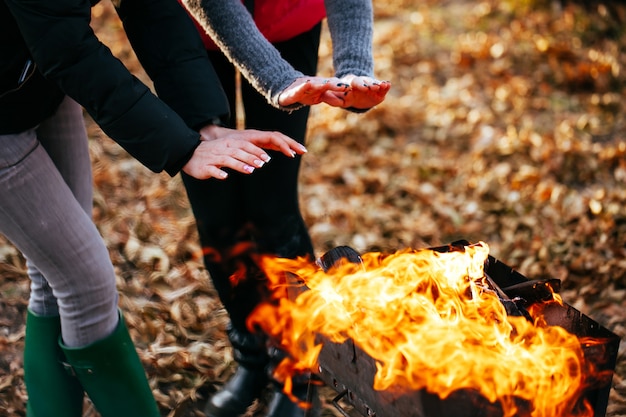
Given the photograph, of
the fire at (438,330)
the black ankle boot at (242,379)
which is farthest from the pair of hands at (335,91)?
the black ankle boot at (242,379)

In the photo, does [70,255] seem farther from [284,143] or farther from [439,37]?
[439,37]

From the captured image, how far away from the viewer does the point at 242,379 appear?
307 cm

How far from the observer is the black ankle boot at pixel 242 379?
3029 millimetres

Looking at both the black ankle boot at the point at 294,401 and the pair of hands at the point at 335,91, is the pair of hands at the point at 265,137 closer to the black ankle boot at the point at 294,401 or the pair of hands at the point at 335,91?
the pair of hands at the point at 335,91

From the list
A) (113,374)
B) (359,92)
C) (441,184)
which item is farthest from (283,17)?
(441,184)

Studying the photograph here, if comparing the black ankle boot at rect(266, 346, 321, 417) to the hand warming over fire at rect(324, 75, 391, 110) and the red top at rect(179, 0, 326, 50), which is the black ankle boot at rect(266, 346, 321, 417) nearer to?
the hand warming over fire at rect(324, 75, 391, 110)

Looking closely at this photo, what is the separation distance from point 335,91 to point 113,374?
50.8 inches

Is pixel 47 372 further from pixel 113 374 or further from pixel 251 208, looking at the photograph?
pixel 251 208

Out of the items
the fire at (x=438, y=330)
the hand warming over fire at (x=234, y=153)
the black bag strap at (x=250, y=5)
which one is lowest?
the fire at (x=438, y=330)

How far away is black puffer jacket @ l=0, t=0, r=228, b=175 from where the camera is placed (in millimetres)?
1836

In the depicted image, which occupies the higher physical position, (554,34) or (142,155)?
(142,155)

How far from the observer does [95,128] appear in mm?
5762

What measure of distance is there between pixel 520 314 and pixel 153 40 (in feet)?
4.92

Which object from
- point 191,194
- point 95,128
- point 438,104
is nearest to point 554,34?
point 438,104
